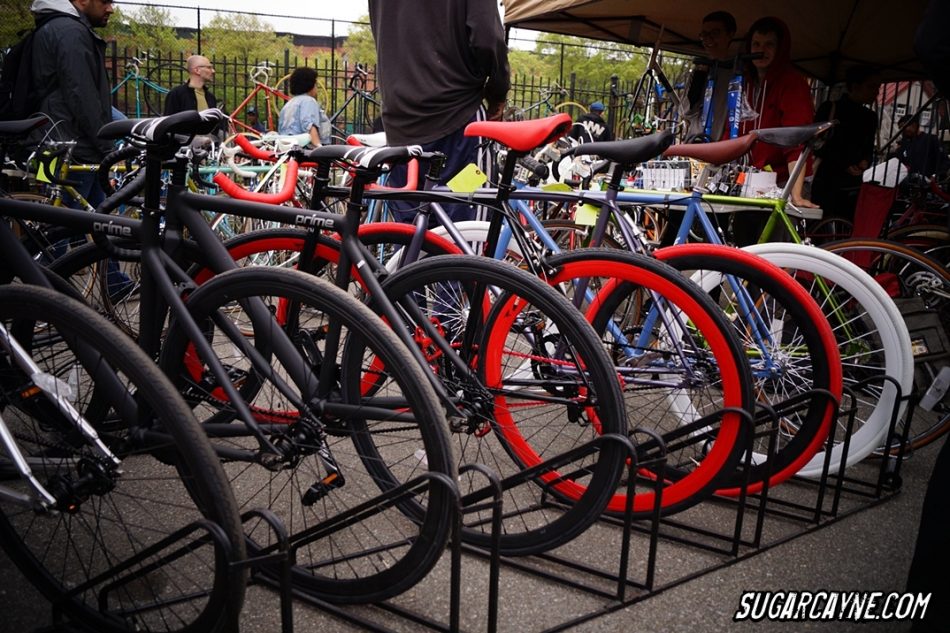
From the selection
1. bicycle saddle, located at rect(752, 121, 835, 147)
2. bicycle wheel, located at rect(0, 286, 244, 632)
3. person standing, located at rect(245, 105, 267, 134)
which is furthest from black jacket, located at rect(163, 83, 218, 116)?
bicycle saddle, located at rect(752, 121, 835, 147)

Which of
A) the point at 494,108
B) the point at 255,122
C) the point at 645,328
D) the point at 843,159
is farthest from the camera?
the point at 255,122

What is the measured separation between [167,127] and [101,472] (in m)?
0.96

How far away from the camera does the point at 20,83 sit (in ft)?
16.9

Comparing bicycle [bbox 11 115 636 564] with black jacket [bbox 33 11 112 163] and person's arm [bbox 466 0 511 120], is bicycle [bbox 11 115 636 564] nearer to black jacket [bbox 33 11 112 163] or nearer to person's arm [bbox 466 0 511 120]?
person's arm [bbox 466 0 511 120]

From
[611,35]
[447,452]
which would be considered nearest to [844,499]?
[447,452]

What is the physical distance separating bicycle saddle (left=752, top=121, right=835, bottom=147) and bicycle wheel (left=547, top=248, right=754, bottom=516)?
83cm

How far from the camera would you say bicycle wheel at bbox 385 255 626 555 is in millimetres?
2328

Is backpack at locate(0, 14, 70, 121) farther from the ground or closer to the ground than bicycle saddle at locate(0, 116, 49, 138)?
farther from the ground

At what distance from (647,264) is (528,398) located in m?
0.59

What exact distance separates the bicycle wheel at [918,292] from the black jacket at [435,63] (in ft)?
6.08

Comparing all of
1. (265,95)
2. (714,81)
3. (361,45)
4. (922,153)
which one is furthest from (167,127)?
(361,45)

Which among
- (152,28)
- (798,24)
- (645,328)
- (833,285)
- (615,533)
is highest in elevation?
(152,28)

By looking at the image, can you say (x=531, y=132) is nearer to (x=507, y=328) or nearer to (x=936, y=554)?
(x=507, y=328)

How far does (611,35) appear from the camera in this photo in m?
6.86
